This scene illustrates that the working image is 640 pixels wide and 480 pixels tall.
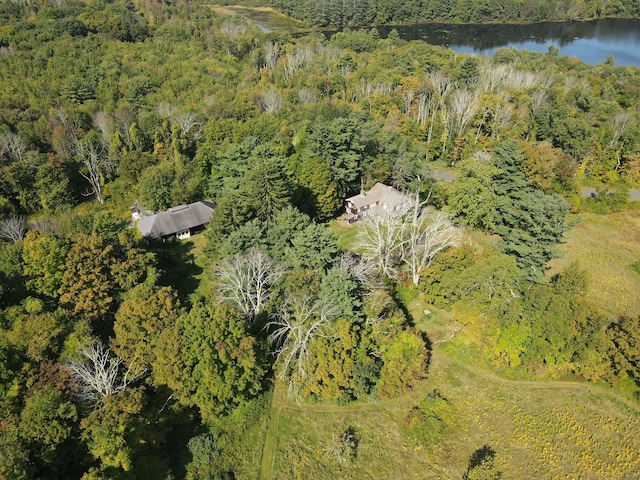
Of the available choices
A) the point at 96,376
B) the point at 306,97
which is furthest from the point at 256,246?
the point at 306,97

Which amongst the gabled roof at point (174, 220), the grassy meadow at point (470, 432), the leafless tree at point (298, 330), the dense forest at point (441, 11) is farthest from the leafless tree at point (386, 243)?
the dense forest at point (441, 11)

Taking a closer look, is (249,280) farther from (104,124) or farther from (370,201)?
(104,124)

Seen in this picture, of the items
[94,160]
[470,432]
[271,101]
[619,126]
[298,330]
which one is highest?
[271,101]

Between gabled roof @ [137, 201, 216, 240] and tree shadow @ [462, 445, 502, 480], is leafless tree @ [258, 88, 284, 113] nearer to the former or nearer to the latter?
gabled roof @ [137, 201, 216, 240]

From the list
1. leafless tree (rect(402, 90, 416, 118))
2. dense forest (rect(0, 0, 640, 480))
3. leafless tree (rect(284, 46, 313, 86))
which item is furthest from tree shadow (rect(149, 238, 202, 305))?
leafless tree (rect(284, 46, 313, 86))

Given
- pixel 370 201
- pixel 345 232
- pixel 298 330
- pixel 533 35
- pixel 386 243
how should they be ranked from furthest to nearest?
pixel 533 35 < pixel 370 201 < pixel 345 232 < pixel 386 243 < pixel 298 330
